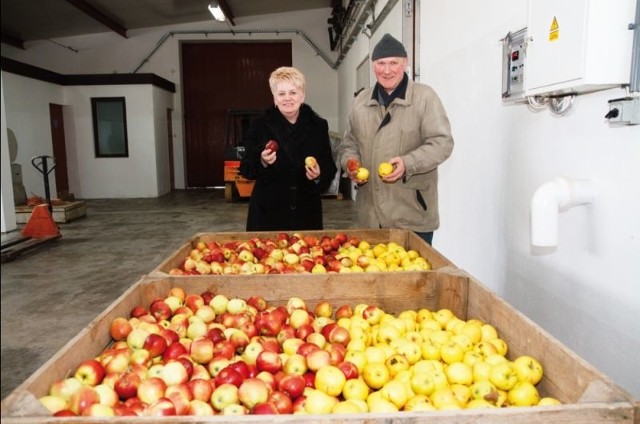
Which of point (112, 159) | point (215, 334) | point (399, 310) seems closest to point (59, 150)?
point (112, 159)

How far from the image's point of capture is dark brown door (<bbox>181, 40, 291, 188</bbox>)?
14.6 meters

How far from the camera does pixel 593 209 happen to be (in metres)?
1.98

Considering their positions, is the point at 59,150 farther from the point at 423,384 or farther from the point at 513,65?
the point at 423,384

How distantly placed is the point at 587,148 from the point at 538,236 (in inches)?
18.1

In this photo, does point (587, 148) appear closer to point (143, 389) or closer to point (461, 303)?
point (461, 303)

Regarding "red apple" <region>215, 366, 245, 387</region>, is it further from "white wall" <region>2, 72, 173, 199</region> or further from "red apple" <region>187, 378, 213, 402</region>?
"white wall" <region>2, 72, 173, 199</region>

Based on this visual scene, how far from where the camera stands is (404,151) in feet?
9.02

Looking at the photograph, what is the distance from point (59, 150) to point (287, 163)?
11252mm

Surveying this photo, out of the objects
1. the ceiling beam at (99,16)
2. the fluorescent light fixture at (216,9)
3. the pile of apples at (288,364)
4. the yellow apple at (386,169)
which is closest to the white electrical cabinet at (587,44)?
the yellow apple at (386,169)

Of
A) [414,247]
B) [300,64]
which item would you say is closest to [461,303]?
[414,247]

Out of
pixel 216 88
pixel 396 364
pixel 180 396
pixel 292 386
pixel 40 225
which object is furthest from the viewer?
pixel 216 88

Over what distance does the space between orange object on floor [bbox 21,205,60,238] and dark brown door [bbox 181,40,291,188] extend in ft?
25.3

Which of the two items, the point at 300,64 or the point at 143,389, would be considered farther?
the point at 300,64

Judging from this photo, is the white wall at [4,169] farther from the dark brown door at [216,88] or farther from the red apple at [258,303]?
the dark brown door at [216,88]
